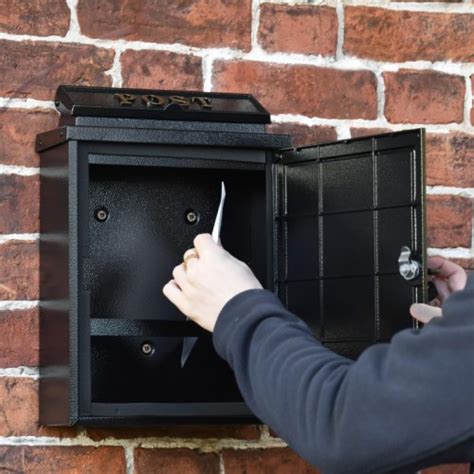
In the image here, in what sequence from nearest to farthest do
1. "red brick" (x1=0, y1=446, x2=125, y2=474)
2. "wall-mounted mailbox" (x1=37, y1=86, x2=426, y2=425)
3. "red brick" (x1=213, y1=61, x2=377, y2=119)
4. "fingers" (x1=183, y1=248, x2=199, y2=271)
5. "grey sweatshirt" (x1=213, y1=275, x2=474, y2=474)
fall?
1. "grey sweatshirt" (x1=213, y1=275, x2=474, y2=474)
2. "fingers" (x1=183, y1=248, x2=199, y2=271)
3. "wall-mounted mailbox" (x1=37, y1=86, x2=426, y2=425)
4. "red brick" (x1=0, y1=446, x2=125, y2=474)
5. "red brick" (x1=213, y1=61, x2=377, y2=119)

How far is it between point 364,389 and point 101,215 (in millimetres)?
594

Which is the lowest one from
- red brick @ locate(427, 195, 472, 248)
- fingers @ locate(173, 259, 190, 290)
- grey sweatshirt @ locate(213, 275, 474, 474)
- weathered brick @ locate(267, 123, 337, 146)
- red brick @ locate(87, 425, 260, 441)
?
red brick @ locate(87, 425, 260, 441)

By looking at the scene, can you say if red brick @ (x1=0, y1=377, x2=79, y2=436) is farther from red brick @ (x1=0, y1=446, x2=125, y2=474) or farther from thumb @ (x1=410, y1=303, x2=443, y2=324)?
thumb @ (x1=410, y1=303, x2=443, y2=324)

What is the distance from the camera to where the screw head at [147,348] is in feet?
6.07

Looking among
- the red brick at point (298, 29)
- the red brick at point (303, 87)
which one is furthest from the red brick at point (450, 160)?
the red brick at point (298, 29)

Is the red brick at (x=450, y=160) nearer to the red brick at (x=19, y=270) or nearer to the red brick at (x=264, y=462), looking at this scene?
the red brick at (x=264, y=462)

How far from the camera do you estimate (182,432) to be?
1935 millimetres

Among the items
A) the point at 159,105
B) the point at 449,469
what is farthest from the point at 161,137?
the point at 449,469

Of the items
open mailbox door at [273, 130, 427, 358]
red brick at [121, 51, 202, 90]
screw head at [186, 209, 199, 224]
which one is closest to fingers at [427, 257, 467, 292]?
open mailbox door at [273, 130, 427, 358]

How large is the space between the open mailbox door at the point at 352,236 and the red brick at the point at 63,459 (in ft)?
1.09

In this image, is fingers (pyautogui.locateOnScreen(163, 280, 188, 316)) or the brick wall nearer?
fingers (pyautogui.locateOnScreen(163, 280, 188, 316))

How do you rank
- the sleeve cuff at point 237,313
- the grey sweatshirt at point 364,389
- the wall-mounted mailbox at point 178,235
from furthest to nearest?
Result: 1. the wall-mounted mailbox at point 178,235
2. the sleeve cuff at point 237,313
3. the grey sweatshirt at point 364,389

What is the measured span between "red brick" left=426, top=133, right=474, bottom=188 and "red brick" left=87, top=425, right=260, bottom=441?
0.48m

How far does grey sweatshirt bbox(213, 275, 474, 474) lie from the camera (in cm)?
134
